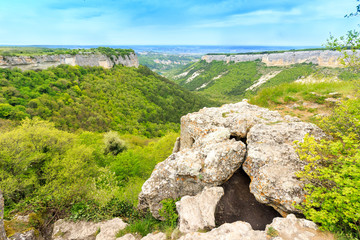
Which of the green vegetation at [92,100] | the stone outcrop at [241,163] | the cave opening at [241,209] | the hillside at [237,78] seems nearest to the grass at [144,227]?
the stone outcrop at [241,163]

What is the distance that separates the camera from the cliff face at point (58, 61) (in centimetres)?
4547

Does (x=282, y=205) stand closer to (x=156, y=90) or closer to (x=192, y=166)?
(x=192, y=166)

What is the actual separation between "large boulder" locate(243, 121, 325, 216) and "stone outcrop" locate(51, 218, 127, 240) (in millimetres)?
7395

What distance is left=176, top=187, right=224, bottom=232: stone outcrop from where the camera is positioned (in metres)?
6.23

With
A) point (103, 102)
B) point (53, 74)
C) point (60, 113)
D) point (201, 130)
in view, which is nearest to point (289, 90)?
point (201, 130)

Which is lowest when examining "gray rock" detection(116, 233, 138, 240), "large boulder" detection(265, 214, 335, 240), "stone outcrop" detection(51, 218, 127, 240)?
"stone outcrop" detection(51, 218, 127, 240)

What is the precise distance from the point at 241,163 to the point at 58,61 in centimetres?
7466

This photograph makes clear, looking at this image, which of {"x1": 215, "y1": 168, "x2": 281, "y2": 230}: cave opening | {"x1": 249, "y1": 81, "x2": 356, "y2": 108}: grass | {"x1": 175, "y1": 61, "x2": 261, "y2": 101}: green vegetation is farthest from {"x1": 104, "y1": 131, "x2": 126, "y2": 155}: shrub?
{"x1": 175, "y1": 61, "x2": 261, "y2": 101}: green vegetation

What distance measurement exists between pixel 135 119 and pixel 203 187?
162 ft

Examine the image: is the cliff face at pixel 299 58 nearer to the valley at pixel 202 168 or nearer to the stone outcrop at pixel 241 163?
the valley at pixel 202 168

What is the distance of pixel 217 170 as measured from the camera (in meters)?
7.50

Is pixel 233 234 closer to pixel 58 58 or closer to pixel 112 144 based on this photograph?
pixel 112 144

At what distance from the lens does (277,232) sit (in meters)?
4.78

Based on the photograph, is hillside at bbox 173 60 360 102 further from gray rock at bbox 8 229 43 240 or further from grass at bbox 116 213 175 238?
gray rock at bbox 8 229 43 240
